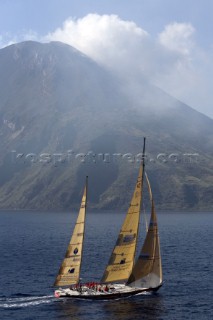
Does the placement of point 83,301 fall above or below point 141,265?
below

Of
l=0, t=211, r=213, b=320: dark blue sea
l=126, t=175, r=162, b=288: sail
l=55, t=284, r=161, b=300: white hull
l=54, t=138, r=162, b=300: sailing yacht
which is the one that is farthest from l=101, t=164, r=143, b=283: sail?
l=0, t=211, r=213, b=320: dark blue sea

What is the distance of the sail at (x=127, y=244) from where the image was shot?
71.9 m

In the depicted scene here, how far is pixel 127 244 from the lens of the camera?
240 ft

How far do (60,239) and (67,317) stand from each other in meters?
122

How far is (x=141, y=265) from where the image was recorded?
7500 centimetres

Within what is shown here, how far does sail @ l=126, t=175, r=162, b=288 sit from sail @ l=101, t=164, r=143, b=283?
6.12 feet

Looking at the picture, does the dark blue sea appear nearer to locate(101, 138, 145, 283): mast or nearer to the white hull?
the white hull

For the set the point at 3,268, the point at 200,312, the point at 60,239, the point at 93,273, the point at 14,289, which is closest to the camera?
the point at 200,312

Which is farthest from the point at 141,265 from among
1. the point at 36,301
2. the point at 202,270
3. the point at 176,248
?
the point at 176,248

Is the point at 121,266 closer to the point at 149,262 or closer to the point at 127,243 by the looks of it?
the point at 127,243

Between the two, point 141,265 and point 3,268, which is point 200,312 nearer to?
point 141,265

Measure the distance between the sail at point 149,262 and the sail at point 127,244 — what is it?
6.12 ft

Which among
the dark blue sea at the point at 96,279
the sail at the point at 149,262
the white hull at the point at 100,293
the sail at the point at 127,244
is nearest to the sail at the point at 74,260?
the white hull at the point at 100,293

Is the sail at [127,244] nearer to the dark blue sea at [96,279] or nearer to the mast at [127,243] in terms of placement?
the mast at [127,243]
